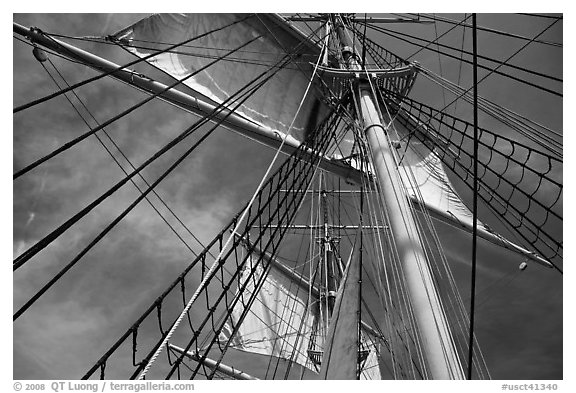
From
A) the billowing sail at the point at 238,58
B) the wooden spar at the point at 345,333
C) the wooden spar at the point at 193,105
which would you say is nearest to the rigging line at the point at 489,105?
the wooden spar at the point at 193,105

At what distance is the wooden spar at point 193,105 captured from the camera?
529 centimetres

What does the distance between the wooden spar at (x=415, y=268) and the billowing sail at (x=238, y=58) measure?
3.83 metres

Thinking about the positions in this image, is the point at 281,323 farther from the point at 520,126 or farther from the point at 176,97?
the point at 520,126

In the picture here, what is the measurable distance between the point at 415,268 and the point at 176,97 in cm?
474

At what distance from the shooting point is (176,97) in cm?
643

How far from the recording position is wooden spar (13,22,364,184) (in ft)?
16.8

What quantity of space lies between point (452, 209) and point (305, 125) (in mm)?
3539

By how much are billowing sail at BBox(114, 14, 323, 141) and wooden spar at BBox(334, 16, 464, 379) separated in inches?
151

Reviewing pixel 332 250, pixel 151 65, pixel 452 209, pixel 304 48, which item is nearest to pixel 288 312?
pixel 332 250

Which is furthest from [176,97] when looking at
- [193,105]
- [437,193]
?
[437,193]

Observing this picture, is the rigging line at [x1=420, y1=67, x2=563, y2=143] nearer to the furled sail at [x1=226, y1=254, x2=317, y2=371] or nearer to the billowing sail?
the billowing sail

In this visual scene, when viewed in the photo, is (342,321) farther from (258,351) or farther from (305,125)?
(258,351)

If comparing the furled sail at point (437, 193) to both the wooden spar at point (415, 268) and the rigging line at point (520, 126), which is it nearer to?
the rigging line at point (520, 126)

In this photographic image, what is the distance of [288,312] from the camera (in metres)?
15.5
